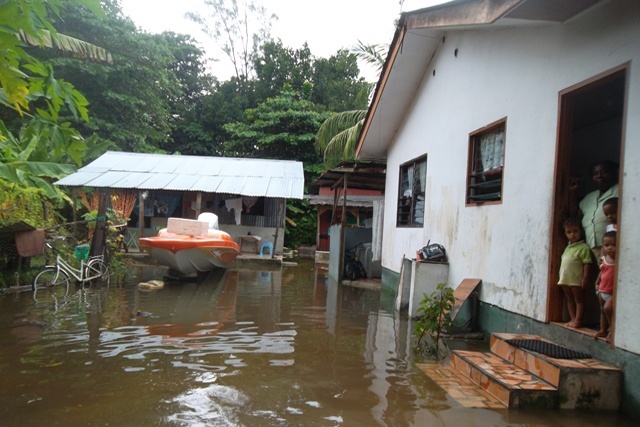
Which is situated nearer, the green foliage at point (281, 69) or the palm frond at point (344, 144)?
the palm frond at point (344, 144)

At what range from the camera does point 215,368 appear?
4727mm

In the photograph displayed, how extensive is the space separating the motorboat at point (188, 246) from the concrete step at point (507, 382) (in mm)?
8140

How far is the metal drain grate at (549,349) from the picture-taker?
13.0 ft

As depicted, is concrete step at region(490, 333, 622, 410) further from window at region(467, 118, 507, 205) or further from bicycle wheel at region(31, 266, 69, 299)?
bicycle wheel at region(31, 266, 69, 299)

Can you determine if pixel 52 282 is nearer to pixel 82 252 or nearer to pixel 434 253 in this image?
pixel 82 252

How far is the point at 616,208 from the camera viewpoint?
410 cm

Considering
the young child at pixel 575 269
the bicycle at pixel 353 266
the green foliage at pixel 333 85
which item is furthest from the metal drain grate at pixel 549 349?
the green foliage at pixel 333 85

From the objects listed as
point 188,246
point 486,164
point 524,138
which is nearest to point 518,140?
point 524,138

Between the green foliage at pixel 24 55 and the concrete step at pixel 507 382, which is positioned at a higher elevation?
the green foliage at pixel 24 55

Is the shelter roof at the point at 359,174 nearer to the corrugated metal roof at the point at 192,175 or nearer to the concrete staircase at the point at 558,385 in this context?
the corrugated metal roof at the point at 192,175

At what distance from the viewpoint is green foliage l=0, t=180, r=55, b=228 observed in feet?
30.8

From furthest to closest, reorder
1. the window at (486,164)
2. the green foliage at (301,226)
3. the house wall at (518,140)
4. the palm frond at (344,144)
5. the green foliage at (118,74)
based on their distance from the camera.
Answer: the green foliage at (301,226), the green foliage at (118,74), the palm frond at (344,144), the window at (486,164), the house wall at (518,140)

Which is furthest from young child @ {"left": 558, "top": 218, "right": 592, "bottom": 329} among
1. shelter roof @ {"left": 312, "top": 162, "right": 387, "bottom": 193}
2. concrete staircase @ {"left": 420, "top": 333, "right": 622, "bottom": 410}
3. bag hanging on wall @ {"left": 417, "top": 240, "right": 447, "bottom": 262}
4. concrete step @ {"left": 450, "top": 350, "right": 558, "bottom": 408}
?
shelter roof @ {"left": 312, "top": 162, "right": 387, "bottom": 193}

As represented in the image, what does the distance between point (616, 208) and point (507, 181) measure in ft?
5.83
